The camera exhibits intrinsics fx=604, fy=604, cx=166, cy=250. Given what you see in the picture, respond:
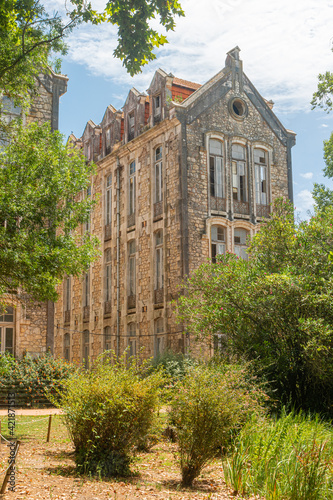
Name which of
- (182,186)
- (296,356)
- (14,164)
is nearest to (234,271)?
(296,356)

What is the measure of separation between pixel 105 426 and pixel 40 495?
1.92m

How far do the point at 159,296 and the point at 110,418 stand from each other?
17006mm

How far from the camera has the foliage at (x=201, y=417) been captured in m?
9.35

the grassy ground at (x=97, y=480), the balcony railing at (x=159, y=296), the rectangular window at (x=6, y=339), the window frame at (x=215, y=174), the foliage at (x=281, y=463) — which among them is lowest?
the grassy ground at (x=97, y=480)

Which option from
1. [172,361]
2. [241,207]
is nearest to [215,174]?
[241,207]

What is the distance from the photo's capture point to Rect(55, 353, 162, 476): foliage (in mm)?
9570

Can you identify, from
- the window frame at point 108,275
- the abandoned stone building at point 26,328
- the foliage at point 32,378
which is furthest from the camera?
the window frame at point 108,275

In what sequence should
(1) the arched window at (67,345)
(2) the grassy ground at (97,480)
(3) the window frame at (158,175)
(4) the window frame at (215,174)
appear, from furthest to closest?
(1) the arched window at (67,345) → (3) the window frame at (158,175) → (4) the window frame at (215,174) → (2) the grassy ground at (97,480)

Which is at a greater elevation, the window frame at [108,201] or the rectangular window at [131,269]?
the window frame at [108,201]

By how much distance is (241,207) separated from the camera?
91.5 ft

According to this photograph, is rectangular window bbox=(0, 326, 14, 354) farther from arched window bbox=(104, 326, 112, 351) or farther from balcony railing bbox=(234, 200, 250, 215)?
balcony railing bbox=(234, 200, 250, 215)

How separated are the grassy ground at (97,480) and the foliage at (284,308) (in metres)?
3.64

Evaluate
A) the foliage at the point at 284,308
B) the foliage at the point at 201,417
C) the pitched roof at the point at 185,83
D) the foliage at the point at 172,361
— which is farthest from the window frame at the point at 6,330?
the pitched roof at the point at 185,83

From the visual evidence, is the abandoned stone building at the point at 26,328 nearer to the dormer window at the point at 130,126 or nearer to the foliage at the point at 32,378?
the foliage at the point at 32,378
